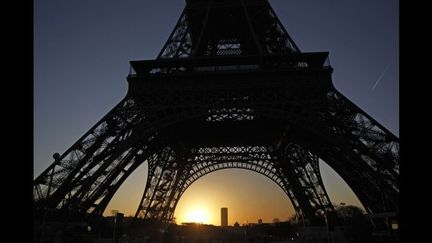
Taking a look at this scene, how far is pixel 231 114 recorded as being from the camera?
24.8 m

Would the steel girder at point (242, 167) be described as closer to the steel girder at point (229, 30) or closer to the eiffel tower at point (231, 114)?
the eiffel tower at point (231, 114)

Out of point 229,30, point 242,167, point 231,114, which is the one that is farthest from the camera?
point 242,167

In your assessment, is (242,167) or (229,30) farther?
(242,167)

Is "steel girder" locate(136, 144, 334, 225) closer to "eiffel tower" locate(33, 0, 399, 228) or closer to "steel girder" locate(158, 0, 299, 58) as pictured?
"eiffel tower" locate(33, 0, 399, 228)

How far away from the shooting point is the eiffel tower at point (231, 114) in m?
20.5

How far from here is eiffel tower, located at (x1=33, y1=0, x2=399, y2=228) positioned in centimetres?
2053

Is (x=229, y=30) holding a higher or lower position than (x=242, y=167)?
higher

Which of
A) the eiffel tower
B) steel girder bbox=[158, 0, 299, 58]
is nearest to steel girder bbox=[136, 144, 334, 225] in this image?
the eiffel tower

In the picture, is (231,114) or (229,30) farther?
(229,30)

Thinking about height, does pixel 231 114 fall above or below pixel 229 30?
below

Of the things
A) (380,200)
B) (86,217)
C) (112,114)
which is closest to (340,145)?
(380,200)

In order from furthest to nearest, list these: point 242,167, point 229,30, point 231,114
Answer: point 242,167
point 229,30
point 231,114
